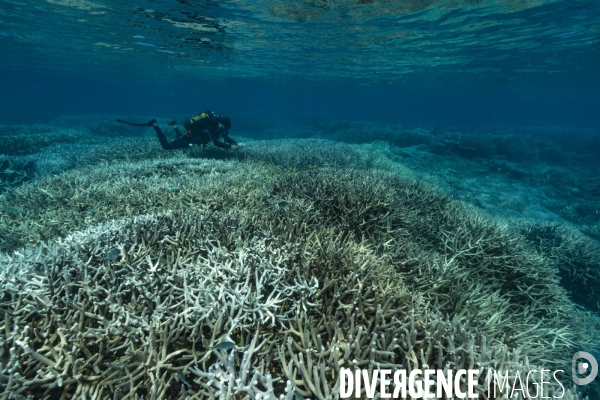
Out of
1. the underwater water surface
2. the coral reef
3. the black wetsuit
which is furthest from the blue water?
the coral reef

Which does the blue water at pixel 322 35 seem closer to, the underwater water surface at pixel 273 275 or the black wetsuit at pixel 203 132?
the underwater water surface at pixel 273 275

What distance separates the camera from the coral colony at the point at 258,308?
6.85ft

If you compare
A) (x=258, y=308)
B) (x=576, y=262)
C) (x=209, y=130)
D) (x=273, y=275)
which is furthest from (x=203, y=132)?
(x=576, y=262)

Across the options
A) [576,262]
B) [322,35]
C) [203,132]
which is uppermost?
[322,35]

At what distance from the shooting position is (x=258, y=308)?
8.50 ft

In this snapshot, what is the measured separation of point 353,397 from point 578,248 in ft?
31.4

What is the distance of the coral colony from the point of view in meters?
2.09

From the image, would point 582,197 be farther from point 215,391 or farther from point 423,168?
point 215,391

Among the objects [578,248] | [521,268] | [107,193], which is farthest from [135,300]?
[578,248]

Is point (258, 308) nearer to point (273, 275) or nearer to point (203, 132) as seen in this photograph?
point (273, 275)

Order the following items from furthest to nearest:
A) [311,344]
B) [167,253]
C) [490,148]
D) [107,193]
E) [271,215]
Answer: [490,148] → [107,193] → [271,215] → [167,253] → [311,344]

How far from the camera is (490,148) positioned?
23.2 m

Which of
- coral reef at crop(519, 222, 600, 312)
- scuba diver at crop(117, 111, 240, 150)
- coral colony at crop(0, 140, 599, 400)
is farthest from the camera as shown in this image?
scuba diver at crop(117, 111, 240, 150)

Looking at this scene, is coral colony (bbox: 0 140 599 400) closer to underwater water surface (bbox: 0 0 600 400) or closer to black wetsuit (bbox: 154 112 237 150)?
underwater water surface (bbox: 0 0 600 400)
